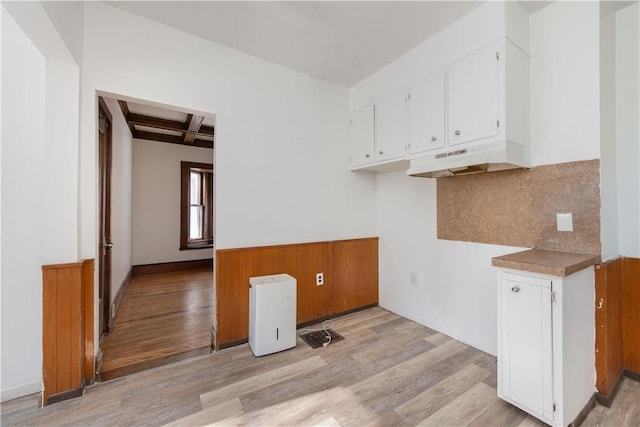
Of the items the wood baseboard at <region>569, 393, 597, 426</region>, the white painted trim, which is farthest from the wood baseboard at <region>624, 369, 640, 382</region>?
the white painted trim

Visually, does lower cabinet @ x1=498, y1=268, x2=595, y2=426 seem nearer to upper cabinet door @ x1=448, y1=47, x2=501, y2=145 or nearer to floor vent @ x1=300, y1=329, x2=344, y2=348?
upper cabinet door @ x1=448, y1=47, x2=501, y2=145

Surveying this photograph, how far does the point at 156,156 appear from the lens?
5.32m

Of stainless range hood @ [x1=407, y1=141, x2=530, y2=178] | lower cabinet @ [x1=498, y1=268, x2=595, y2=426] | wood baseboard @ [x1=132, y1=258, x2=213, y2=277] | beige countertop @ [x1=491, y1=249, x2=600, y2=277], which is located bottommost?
wood baseboard @ [x1=132, y1=258, x2=213, y2=277]

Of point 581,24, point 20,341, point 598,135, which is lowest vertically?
point 20,341

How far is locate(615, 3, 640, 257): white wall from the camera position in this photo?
6.09 feet

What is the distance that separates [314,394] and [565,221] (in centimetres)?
208

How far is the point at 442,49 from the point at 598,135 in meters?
1.26

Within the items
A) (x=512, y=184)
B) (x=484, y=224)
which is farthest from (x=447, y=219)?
(x=512, y=184)

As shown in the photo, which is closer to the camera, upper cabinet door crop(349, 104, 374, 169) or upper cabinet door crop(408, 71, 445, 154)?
upper cabinet door crop(408, 71, 445, 154)

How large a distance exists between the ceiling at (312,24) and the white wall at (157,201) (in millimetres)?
3756

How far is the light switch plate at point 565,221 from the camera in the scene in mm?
1830

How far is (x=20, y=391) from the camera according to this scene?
5.75 ft

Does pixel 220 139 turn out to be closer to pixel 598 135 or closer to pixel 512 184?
pixel 512 184

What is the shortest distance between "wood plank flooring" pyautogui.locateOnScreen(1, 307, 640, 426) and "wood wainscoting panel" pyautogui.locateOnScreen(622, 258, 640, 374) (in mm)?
161
